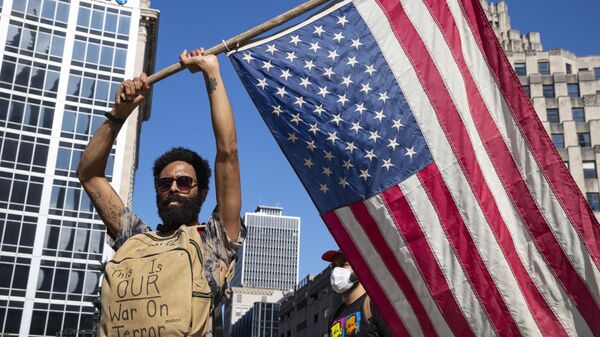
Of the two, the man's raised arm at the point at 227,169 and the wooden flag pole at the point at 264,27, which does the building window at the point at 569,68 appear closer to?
the wooden flag pole at the point at 264,27

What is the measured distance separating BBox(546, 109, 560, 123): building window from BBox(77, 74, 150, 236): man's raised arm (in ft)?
192

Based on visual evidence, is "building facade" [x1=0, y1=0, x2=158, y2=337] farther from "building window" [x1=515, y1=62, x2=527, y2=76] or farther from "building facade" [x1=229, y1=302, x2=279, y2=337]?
"building facade" [x1=229, y1=302, x2=279, y2=337]

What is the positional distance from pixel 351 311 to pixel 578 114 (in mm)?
56448

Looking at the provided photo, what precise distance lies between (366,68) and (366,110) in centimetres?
36

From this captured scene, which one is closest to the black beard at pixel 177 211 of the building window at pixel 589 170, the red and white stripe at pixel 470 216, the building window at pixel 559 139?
the red and white stripe at pixel 470 216

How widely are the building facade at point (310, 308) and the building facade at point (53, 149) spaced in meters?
27.7

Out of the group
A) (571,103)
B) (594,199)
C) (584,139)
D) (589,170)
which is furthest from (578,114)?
(594,199)

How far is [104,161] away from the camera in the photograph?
→ 404 cm

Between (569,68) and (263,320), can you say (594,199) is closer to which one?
(569,68)

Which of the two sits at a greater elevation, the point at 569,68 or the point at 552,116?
the point at 569,68

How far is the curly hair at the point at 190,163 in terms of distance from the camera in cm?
374

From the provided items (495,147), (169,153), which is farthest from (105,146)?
(495,147)

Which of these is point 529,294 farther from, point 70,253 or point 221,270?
point 70,253

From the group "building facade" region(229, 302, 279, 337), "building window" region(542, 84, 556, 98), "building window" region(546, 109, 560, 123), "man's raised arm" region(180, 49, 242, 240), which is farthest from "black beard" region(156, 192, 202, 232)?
"building facade" region(229, 302, 279, 337)
